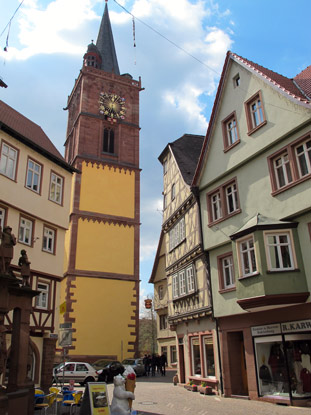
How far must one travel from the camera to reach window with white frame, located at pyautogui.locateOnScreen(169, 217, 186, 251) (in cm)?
2119

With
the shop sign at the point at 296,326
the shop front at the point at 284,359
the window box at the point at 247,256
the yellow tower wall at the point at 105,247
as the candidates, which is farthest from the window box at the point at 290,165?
the yellow tower wall at the point at 105,247

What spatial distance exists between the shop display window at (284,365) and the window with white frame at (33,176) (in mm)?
12577

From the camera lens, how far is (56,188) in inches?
864

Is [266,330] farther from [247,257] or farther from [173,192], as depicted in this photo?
[173,192]

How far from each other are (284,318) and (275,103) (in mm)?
7590

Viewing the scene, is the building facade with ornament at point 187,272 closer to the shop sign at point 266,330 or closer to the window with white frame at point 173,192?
the window with white frame at point 173,192

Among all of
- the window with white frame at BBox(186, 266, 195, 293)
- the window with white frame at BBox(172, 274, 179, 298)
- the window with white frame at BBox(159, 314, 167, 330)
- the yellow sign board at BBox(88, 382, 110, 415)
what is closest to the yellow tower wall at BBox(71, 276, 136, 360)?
the window with white frame at BBox(159, 314, 167, 330)

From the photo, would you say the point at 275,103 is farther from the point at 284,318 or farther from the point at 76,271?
the point at 76,271

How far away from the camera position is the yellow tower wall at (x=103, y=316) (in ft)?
106

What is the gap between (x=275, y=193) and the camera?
1402cm

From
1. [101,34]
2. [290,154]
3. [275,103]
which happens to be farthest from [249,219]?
[101,34]

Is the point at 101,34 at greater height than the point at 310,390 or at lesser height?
greater

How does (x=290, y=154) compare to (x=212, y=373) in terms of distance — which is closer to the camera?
(x=290, y=154)

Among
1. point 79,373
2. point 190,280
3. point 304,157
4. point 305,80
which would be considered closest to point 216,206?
point 190,280
